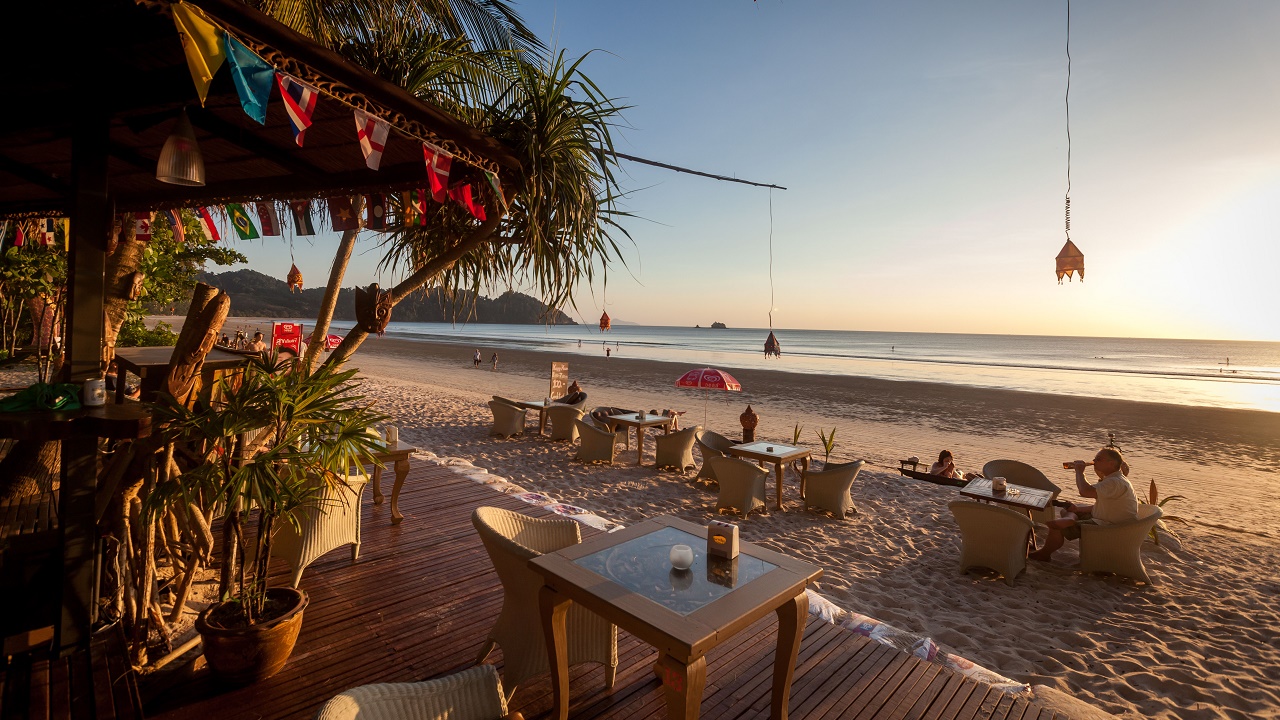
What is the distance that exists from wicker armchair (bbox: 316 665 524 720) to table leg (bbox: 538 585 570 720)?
0.43 meters

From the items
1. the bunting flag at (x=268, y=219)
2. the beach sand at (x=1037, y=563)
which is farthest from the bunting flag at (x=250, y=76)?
the beach sand at (x=1037, y=563)

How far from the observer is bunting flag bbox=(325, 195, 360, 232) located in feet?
12.4

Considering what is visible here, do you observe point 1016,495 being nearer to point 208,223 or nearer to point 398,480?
point 398,480

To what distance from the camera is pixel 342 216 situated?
3.85 m

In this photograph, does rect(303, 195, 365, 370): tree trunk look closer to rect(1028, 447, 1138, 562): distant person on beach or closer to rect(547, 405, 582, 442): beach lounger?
rect(547, 405, 582, 442): beach lounger

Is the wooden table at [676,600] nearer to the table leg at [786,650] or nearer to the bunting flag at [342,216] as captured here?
the table leg at [786,650]

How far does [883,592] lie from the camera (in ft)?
13.4

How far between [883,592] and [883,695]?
1797 mm

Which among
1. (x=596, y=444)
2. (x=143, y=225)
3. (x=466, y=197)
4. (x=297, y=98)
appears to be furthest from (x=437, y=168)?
(x=596, y=444)

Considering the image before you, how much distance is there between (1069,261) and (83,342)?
25.4ft

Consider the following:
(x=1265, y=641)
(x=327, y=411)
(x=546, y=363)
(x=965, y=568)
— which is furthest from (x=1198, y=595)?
(x=546, y=363)

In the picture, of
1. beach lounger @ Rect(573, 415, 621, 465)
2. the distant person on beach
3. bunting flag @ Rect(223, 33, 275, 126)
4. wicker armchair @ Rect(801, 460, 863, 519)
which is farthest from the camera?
beach lounger @ Rect(573, 415, 621, 465)

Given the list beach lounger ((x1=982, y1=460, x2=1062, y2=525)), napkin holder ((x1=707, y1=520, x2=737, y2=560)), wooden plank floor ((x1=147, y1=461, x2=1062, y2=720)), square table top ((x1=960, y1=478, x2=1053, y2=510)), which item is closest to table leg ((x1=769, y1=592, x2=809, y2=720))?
wooden plank floor ((x1=147, y1=461, x2=1062, y2=720))

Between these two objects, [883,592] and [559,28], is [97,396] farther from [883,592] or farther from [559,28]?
[883,592]
